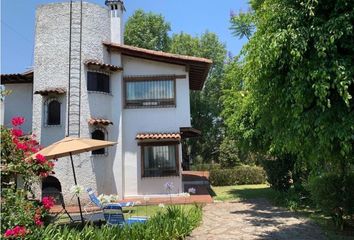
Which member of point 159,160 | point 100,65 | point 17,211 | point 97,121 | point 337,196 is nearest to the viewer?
point 17,211

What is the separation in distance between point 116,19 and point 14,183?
17.3 metres

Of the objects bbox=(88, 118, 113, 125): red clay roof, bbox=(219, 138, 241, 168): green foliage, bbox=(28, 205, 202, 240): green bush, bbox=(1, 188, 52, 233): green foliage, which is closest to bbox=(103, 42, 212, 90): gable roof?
bbox=(88, 118, 113, 125): red clay roof

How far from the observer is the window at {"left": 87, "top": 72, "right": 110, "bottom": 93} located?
2011cm

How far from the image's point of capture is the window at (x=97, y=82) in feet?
66.0

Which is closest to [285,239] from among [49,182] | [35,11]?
[49,182]

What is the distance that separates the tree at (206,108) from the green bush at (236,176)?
13796 mm

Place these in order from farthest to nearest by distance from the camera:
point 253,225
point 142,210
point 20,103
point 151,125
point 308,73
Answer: point 20,103 → point 151,125 → point 142,210 → point 253,225 → point 308,73

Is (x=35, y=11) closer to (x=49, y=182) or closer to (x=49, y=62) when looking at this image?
(x=49, y=62)

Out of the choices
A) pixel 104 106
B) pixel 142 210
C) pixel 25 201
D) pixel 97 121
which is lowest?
pixel 142 210

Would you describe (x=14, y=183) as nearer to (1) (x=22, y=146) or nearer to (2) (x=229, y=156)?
(1) (x=22, y=146)

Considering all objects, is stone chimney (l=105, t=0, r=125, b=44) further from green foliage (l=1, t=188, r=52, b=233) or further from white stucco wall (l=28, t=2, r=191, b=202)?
green foliage (l=1, t=188, r=52, b=233)

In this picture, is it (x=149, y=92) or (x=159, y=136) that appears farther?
(x=149, y=92)

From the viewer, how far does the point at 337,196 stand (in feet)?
36.2

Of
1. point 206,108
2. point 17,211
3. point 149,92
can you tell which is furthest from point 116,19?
point 206,108
